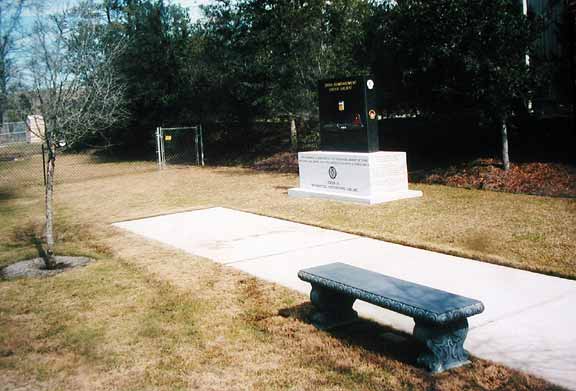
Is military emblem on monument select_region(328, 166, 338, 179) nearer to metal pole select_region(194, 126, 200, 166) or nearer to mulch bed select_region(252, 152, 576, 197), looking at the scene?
mulch bed select_region(252, 152, 576, 197)

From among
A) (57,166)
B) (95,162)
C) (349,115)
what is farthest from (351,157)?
(95,162)

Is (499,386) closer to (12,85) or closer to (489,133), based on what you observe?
(12,85)

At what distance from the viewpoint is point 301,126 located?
80.4 feet

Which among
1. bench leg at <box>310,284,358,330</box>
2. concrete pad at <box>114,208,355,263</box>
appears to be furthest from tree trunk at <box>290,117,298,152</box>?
bench leg at <box>310,284,358,330</box>

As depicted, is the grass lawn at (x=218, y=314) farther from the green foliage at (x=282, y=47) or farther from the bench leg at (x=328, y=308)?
the green foliage at (x=282, y=47)

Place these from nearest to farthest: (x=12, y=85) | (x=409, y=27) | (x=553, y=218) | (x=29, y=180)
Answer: (x=12, y=85)
(x=553, y=218)
(x=409, y=27)
(x=29, y=180)

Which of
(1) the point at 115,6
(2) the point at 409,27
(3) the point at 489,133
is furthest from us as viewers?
(1) the point at 115,6


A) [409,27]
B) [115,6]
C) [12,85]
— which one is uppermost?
[115,6]

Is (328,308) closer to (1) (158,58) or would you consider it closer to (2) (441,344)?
(2) (441,344)

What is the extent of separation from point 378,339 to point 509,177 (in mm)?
10119

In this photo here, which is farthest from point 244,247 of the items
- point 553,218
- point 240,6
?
point 240,6

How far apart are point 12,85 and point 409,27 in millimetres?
9907

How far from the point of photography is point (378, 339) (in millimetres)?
4961

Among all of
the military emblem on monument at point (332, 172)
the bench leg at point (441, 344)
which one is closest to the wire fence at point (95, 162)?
the military emblem on monument at point (332, 172)
